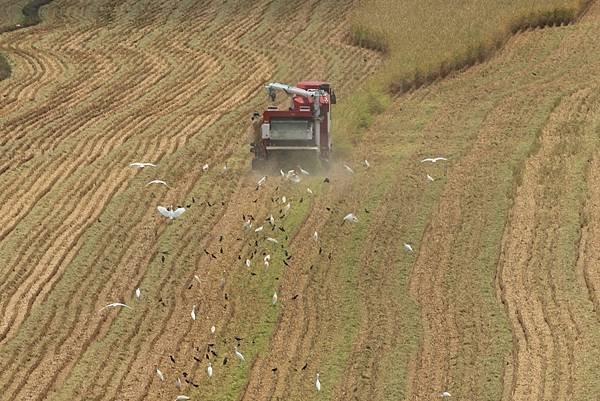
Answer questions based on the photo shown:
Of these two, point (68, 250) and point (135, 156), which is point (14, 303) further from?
point (135, 156)

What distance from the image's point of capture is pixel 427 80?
29.2 metres

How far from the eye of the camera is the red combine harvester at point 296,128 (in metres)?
21.7

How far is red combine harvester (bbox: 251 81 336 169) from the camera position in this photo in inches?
853

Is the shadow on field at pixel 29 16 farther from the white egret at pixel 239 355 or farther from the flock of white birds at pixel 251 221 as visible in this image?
the white egret at pixel 239 355

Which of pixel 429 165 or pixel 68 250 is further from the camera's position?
pixel 429 165

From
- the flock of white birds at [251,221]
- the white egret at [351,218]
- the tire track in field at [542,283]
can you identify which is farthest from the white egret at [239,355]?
the white egret at [351,218]

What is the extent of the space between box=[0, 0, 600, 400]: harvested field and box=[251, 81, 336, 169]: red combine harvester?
0.68 m

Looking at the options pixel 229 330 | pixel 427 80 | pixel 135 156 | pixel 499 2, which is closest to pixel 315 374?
pixel 229 330

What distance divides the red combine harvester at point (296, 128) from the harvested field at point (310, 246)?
0.68 meters

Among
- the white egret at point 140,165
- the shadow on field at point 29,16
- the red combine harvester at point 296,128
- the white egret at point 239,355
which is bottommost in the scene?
the shadow on field at point 29,16

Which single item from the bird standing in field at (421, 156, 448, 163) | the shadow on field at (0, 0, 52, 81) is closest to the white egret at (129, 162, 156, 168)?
the bird standing in field at (421, 156, 448, 163)

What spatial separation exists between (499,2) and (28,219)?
73.4 ft

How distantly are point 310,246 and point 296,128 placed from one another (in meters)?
4.58

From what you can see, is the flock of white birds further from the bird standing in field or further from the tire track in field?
the tire track in field
